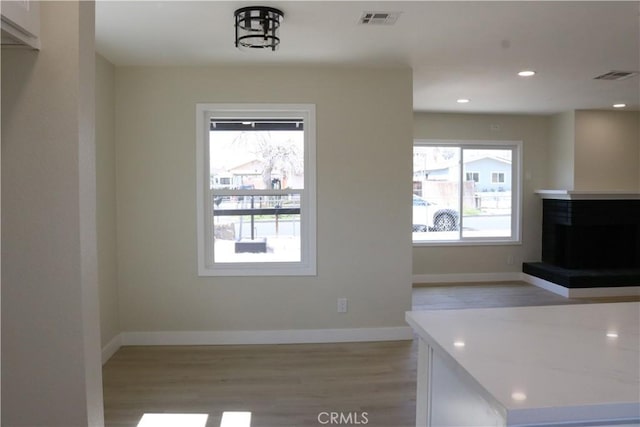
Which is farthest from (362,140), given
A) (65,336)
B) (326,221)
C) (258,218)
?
(65,336)

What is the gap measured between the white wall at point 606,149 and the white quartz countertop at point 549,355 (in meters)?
5.19

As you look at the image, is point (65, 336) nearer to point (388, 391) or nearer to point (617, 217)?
point (388, 391)

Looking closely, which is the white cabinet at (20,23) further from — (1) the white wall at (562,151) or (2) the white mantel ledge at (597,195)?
(1) the white wall at (562,151)

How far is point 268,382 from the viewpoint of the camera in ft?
10.3

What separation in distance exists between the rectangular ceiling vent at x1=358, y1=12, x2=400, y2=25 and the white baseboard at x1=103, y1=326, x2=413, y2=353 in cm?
249

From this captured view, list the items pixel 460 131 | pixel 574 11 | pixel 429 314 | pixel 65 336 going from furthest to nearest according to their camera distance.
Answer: pixel 460 131
pixel 574 11
pixel 429 314
pixel 65 336

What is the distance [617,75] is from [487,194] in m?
2.72

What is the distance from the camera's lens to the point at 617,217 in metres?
5.98

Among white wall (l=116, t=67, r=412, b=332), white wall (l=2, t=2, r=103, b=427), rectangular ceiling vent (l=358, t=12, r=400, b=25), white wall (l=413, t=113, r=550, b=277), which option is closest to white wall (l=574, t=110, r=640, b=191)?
white wall (l=413, t=113, r=550, b=277)

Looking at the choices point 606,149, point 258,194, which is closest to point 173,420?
point 258,194

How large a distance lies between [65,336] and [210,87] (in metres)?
2.86

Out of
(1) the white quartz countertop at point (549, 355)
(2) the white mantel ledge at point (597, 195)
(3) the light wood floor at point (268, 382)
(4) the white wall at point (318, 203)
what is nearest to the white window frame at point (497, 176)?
(2) the white mantel ledge at point (597, 195)

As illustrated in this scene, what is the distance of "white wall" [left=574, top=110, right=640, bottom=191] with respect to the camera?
20.0 ft

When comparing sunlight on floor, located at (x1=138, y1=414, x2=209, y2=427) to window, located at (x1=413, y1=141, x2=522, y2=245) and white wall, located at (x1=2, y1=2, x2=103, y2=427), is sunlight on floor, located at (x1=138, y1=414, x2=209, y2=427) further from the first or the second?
window, located at (x1=413, y1=141, x2=522, y2=245)
